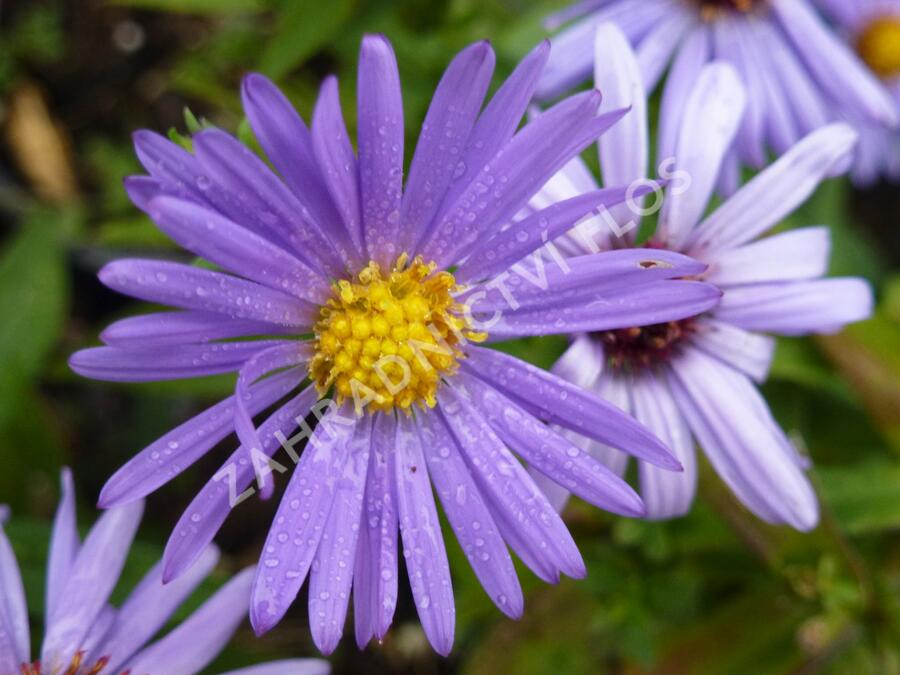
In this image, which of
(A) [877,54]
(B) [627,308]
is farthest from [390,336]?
(A) [877,54]

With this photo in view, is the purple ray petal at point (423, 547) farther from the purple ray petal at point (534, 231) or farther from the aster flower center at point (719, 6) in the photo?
the aster flower center at point (719, 6)

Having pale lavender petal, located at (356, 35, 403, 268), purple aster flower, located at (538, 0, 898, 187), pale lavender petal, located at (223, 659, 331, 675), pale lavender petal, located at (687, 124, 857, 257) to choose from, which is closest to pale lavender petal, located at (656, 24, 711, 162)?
purple aster flower, located at (538, 0, 898, 187)

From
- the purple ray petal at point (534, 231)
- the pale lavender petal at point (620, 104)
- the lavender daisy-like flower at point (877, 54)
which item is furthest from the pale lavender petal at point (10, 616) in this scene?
the lavender daisy-like flower at point (877, 54)

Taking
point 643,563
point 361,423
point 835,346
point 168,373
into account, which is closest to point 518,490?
point 361,423

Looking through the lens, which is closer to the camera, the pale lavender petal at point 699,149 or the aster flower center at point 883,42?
the pale lavender petal at point 699,149

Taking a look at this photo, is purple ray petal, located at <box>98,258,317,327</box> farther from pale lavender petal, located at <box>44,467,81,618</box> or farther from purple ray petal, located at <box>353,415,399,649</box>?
pale lavender petal, located at <box>44,467,81,618</box>

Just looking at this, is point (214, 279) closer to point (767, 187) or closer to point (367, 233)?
point (367, 233)

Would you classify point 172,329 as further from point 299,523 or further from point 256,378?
point 299,523
